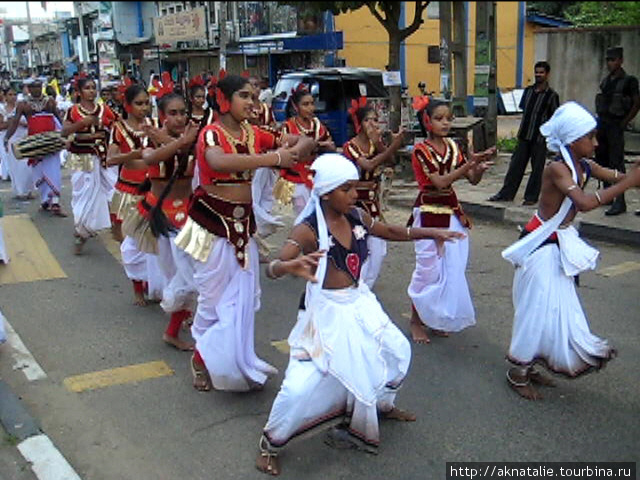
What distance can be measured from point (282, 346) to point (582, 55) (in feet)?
40.1

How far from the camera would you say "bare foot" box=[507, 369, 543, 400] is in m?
4.15

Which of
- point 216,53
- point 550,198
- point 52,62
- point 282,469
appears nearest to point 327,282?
point 282,469

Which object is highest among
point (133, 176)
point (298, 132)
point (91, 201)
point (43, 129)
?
point (298, 132)

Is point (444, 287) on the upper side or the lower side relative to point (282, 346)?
upper

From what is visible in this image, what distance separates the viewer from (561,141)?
3.99 meters

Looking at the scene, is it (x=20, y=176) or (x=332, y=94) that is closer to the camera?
(x=20, y=176)

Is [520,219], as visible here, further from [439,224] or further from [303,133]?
[439,224]

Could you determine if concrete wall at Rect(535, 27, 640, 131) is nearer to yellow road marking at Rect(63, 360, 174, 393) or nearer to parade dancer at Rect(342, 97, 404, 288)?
parade dancer at Rect(342, 97, 404, 288)

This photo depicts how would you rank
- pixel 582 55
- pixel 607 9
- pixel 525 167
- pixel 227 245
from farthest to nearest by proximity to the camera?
pixel 582 55 → pixel 525 167 → pixel 227 245 → pixel 607 9

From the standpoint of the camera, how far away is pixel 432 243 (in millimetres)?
5023

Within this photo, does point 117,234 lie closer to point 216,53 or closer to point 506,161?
point 506,161

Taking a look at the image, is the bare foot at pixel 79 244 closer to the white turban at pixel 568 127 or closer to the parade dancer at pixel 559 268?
the parade dancer at pixel 559 268

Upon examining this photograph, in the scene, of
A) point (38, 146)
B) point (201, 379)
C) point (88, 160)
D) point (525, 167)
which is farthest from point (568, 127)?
point (38, 146)

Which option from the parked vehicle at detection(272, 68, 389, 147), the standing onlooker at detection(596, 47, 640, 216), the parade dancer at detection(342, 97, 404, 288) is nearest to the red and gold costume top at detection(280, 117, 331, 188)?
the parade dancer at detection(342, 97, 404, 288)
